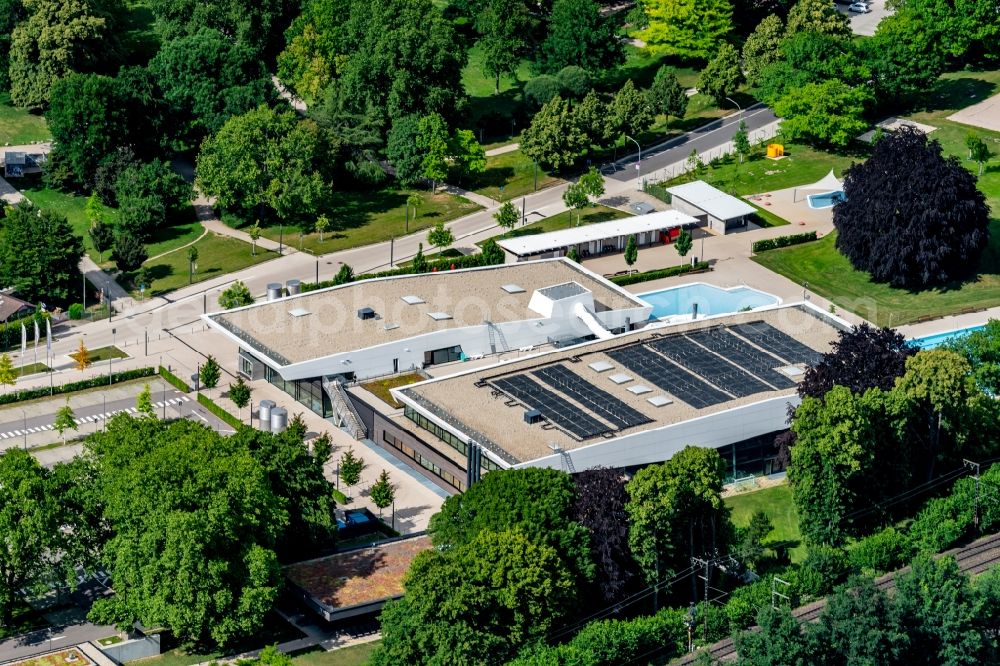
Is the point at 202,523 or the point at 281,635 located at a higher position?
the point at 202,523

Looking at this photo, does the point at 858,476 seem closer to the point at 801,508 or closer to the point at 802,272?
the point at 801,508

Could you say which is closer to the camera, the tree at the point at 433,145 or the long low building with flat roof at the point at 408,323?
the long low building with flat roof at the point at 408,323

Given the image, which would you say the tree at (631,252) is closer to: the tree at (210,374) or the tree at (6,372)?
the tree at (210,374)

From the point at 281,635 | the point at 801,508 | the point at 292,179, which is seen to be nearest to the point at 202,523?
the point at 281,635

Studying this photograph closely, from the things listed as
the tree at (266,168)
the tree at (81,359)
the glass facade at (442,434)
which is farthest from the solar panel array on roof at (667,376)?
the tree at (266,168)

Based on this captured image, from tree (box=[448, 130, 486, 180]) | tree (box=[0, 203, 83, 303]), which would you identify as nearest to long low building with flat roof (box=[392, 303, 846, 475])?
tree (box=[0, 203, 83, 303])

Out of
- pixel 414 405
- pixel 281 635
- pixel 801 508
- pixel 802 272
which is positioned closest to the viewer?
pixel 281 635
